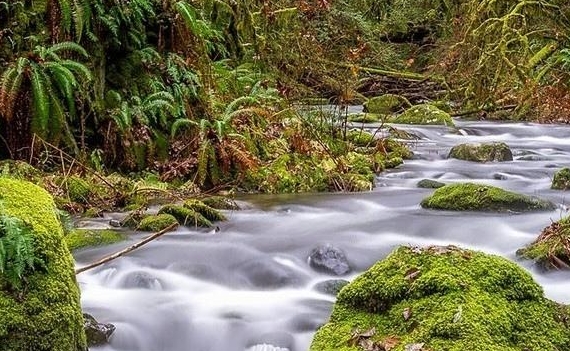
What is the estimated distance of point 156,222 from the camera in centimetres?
619

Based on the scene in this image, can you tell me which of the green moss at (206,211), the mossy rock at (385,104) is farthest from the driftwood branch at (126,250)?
the mossy rock at (385,104)

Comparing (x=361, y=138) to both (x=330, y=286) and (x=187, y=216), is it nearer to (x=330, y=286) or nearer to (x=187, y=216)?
(x=187, y=216)

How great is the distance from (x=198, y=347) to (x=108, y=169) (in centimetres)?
408

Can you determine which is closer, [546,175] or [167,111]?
[167,111]

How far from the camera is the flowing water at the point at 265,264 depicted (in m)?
4.43

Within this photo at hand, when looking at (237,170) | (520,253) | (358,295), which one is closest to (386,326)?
(358,295)

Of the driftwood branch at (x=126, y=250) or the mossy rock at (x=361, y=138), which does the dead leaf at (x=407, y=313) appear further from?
the mossy rock at (x=361, y=138)

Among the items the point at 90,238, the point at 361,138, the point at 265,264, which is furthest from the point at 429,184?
the point at 90,238

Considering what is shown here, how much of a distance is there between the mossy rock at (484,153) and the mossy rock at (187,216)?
562 centimetres

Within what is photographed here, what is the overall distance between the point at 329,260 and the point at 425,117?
374 inches

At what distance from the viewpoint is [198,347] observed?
4301 mm

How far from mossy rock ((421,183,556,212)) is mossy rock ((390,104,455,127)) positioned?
7.01 metres

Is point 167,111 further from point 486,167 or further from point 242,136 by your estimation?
point 486,167

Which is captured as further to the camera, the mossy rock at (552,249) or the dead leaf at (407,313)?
the mossy rock at (552,249)
